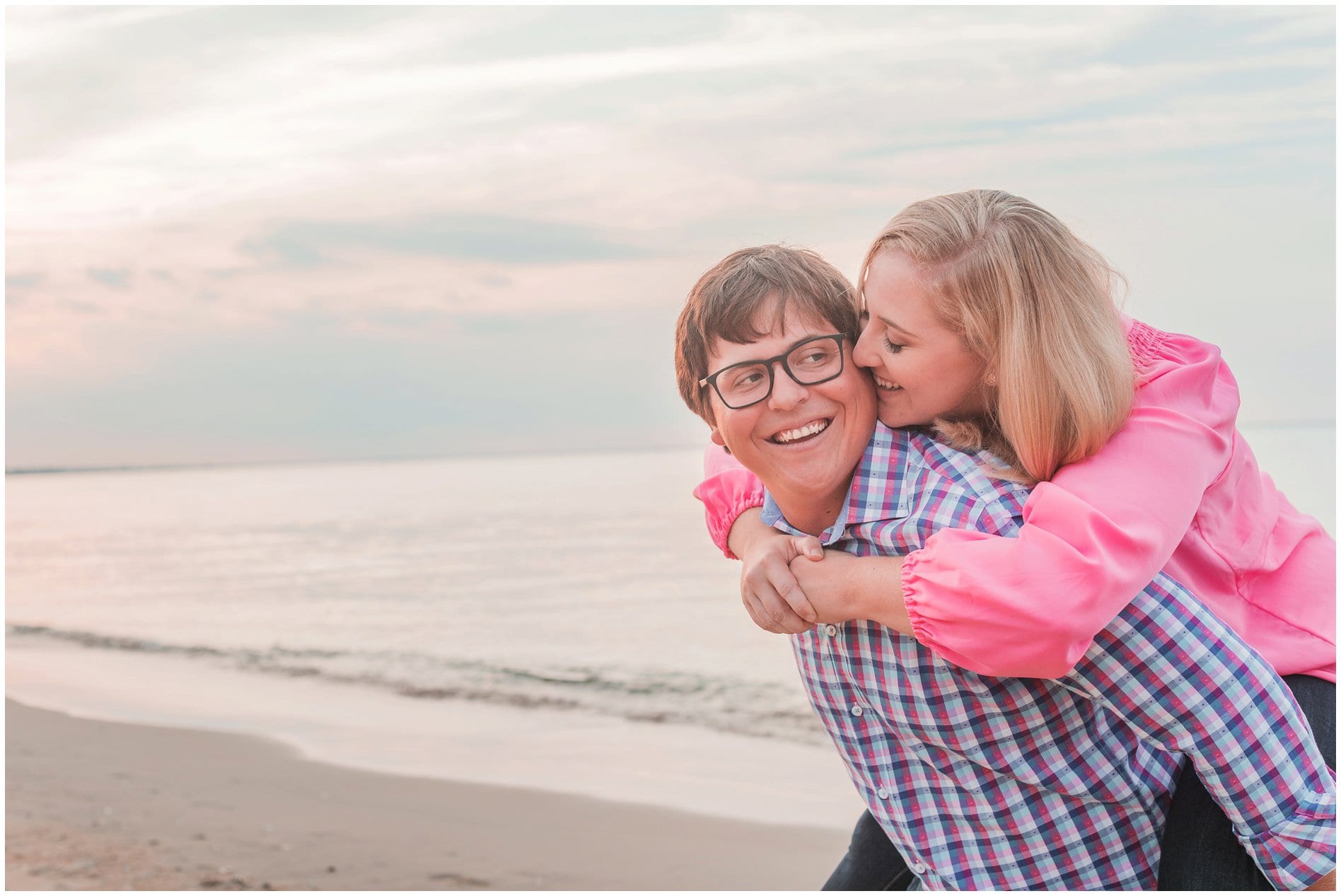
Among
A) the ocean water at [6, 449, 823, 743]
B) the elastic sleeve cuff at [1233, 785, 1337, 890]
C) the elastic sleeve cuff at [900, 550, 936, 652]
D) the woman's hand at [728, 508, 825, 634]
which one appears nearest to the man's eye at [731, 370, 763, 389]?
the woman's hand at [728, 508, 825, 634]

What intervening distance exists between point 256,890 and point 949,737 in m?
5.38

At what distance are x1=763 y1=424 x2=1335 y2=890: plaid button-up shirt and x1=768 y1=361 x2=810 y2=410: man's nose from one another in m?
0.18

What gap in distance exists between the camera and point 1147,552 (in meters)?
1.80

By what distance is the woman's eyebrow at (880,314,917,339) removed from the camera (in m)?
2.20

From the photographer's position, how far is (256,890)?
6227 mm

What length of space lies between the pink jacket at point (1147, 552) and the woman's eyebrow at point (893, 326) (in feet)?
1.32

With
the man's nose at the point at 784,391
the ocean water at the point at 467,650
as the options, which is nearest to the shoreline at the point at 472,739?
the ocean water at the point at 467,650

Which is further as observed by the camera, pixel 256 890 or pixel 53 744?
pixel 53 744

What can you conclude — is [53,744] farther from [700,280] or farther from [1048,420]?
[1048,420]

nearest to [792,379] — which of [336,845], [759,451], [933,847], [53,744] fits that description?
[759,451]

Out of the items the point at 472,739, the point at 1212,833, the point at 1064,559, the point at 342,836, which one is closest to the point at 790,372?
the point at 1064,559

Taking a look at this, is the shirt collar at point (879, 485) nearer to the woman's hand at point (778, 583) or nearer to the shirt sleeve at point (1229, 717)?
the woman's hand at point (778, 583)

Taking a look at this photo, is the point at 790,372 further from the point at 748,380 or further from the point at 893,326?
the point at 893,326

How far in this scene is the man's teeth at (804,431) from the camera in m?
2.17
